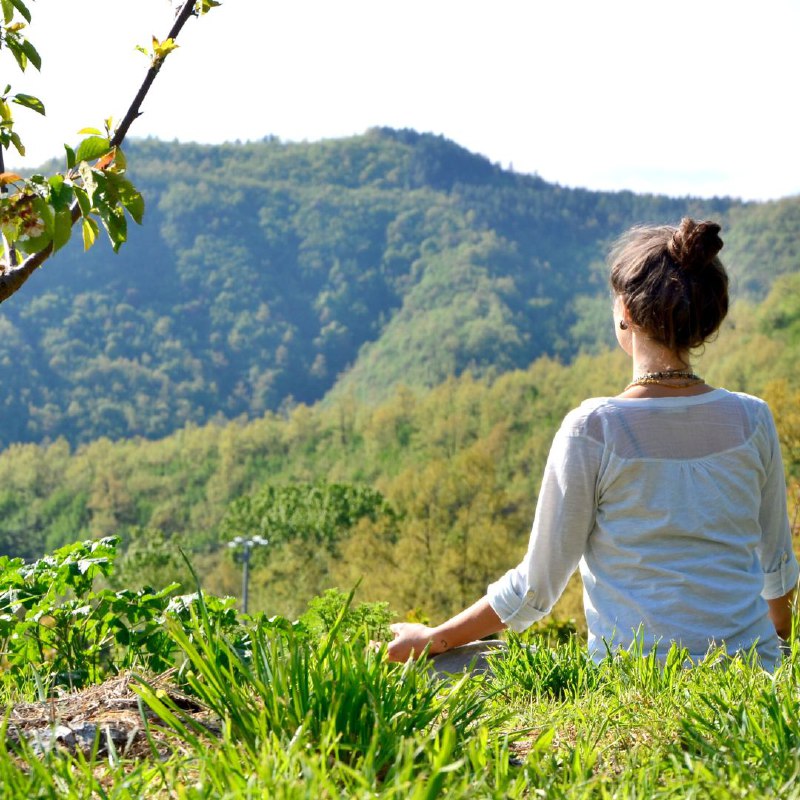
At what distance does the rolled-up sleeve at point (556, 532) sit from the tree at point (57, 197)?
92 cm

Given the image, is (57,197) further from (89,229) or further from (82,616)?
(82,616)

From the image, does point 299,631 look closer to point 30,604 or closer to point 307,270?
point 30,604

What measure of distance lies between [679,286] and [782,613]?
810 mm

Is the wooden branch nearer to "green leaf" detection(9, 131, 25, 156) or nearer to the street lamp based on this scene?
"green leaf" detection(9, 131, 25, 156)

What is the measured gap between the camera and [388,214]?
130625 millimetres

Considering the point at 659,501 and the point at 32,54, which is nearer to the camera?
the point at 32,54

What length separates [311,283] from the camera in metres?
121

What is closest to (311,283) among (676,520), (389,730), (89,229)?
(676,520)

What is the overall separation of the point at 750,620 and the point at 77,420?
96562 mm

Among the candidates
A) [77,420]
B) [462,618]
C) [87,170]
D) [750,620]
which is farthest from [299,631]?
[77,420]

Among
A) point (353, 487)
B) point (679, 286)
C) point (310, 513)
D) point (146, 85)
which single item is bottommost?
point (310, 513)

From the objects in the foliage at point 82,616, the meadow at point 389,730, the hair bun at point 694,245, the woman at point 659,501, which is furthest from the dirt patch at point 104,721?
the hair bun at point 694,245

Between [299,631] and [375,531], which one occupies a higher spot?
[299,631]

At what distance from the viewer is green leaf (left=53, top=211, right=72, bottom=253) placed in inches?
59.9
